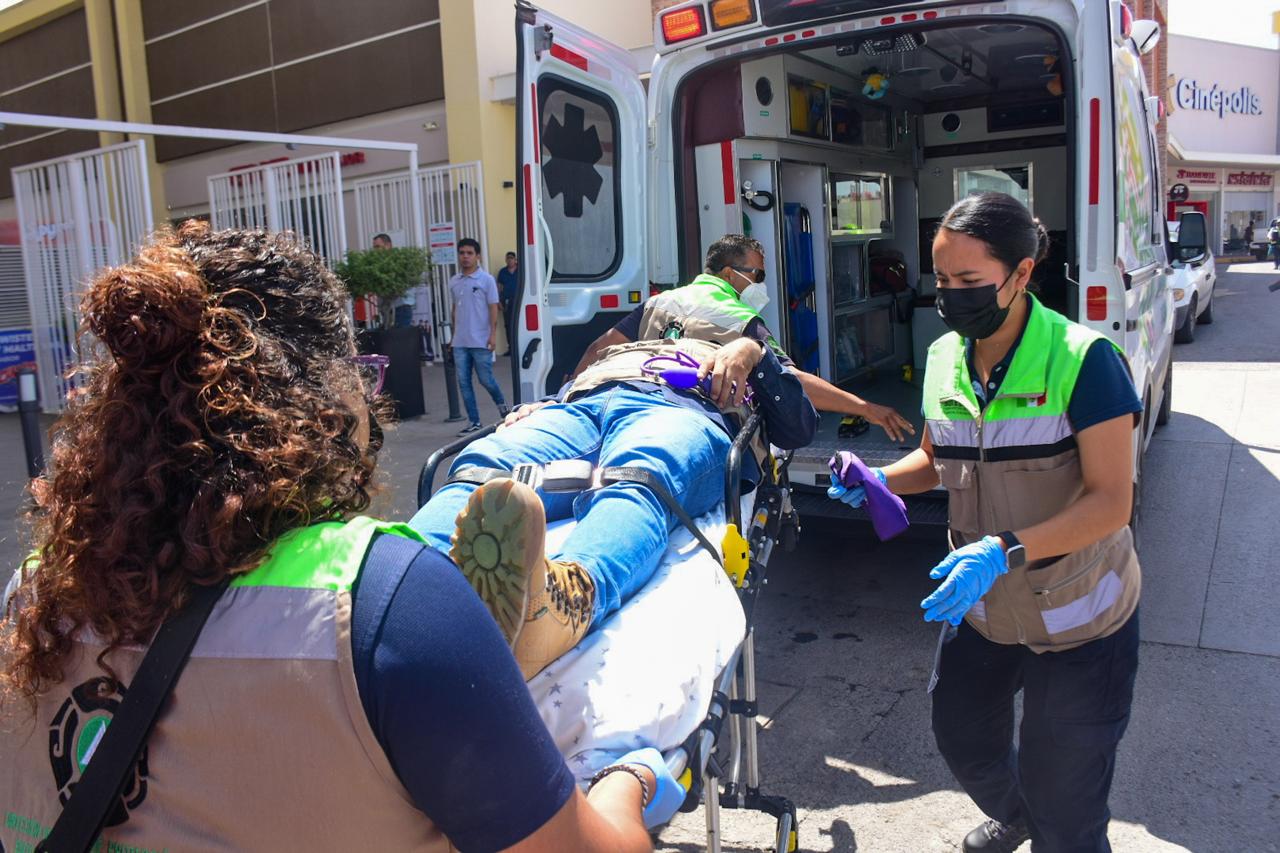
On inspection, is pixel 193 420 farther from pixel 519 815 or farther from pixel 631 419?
pixel 631 419

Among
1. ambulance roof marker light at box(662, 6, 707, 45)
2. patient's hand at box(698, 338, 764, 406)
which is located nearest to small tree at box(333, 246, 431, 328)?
ambulance roof marker light at box(662, 6, 707, 45)

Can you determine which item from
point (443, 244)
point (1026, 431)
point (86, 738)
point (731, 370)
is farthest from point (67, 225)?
point (86, 738)

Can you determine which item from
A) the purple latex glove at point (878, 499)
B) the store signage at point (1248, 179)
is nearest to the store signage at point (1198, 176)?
the store signage at point (1248, 179)

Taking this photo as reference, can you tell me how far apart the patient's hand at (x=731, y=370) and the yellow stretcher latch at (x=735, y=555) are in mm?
722

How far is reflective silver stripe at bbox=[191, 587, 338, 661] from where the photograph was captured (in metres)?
1.10

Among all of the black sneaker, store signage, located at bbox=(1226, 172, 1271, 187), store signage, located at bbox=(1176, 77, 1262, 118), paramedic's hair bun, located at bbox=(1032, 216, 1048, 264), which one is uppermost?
store signage, located at bbox=(1176, 77, 1262, 118)

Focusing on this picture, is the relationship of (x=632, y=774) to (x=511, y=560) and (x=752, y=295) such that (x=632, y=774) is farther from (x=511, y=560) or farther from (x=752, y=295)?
(x=752, y=295)

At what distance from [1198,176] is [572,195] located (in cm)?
3456

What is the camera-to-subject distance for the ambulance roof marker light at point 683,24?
4.80 m

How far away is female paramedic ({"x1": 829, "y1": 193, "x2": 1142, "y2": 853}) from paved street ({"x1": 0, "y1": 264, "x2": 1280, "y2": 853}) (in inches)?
28.3

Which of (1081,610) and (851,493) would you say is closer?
(1081,610)

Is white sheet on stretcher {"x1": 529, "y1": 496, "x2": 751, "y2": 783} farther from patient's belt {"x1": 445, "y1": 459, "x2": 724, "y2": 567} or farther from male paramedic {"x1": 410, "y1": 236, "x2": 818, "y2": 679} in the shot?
patient's belt {"x1": 445, "y1": 459, "x2": 724, "y2": 567}

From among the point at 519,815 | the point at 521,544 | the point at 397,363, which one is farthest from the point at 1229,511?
the point at 397,363

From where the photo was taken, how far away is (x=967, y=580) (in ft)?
→ 6.97
